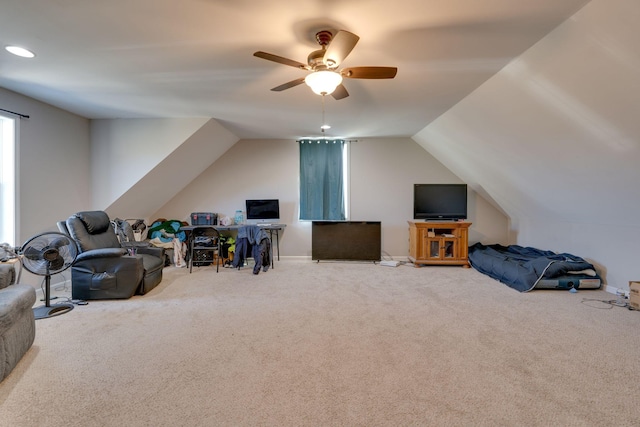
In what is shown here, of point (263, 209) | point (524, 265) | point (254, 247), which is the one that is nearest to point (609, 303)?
point (524, 265)

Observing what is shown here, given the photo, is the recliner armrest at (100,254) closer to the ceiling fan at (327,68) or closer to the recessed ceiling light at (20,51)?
the recessed ceiling light at (20,51)

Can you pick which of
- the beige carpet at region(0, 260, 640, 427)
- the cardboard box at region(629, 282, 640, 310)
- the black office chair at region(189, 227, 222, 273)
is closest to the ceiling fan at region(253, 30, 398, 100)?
the beige carpet at region(0, 260, 640, 427)

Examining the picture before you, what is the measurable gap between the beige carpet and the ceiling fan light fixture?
197cm

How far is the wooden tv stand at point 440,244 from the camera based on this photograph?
472 centimetres

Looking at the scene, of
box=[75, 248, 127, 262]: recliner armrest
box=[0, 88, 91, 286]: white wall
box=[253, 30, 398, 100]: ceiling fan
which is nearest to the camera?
box=[253, 30, 398, 100]: ceiling fan

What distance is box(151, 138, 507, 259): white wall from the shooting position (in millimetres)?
5391

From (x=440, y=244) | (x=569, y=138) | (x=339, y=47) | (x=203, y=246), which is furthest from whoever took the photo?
(x=203, y=246)

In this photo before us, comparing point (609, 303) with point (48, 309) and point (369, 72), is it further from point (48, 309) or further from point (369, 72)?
point (48, 309)

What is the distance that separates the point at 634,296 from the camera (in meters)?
2.91

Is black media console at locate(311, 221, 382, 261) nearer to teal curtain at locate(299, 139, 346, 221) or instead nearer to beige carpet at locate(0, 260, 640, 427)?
teal curtain at locate(299, 139, 346, 221)

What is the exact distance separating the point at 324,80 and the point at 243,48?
73 cm

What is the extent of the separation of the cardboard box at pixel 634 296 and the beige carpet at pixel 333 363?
0.14 metres

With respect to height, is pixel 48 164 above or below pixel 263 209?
above

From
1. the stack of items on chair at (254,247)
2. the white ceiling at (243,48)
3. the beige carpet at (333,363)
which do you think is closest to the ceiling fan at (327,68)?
the white ceiling at (243,48)
